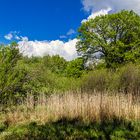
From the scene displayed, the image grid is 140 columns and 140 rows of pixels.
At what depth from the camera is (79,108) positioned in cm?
1288

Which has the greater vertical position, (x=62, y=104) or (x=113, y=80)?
(x=113, y=80)

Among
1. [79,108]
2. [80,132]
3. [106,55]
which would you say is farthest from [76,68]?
[80,132]

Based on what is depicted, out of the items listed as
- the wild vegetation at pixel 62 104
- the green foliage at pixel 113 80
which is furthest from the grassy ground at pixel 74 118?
the green foliage at pixel 113 80

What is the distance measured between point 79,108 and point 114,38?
26.3 meters

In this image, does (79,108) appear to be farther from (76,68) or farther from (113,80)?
(76,68)

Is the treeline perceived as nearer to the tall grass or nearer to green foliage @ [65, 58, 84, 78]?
green foliage @ [65, 58, 84, 78]

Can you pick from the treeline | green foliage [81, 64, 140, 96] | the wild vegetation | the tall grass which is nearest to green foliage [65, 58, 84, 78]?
the treeline

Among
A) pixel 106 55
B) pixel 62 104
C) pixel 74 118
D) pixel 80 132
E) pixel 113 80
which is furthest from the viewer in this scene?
pixel 106 55

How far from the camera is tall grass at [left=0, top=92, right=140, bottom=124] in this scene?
12.6 meters

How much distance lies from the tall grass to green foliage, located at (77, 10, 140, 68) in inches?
912

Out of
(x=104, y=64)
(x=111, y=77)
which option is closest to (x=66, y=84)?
A: (x=111, y=77)

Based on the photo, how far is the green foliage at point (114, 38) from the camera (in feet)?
122

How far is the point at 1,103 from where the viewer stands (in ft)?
54.1

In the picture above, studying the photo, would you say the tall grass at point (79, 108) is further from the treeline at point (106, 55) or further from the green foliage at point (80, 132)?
the treeline at point (106, 55)
